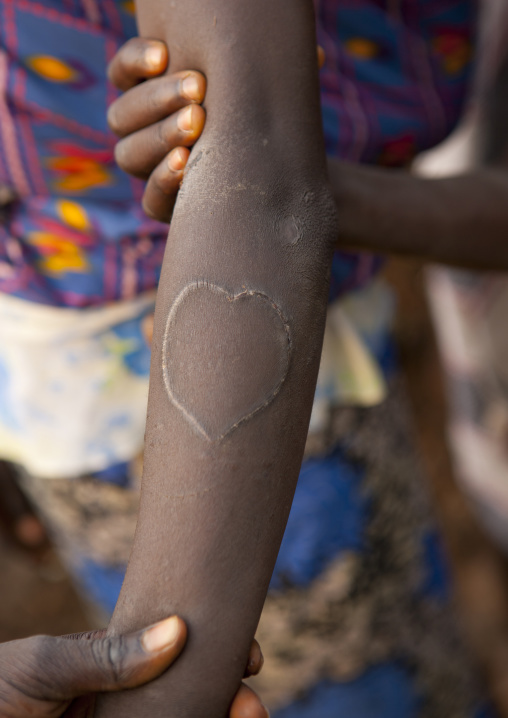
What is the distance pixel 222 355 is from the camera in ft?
1.95

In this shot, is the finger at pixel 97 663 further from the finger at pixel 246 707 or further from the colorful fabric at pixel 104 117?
the colorful fabric at pixel 104 117

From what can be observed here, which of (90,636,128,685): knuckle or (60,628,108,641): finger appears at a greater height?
(90,636,128,685): knuckle

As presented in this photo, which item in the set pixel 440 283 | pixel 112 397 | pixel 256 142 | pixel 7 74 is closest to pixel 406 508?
pixel 112 397

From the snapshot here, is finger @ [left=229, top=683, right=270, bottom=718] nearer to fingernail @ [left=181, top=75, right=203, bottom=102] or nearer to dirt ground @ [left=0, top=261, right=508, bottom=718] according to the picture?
fingernail @ [left=181, top=75, right=203, bottom=102]

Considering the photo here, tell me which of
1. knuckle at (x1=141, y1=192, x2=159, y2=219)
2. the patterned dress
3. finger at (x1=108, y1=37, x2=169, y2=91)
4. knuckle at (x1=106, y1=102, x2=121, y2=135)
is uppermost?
finger at (x1=108, y1=37, x2=169, y2=91)

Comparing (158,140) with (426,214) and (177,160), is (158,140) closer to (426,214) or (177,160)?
(177,160)

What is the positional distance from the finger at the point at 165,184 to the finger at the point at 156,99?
44mm

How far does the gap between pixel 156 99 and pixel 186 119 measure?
0.14ft

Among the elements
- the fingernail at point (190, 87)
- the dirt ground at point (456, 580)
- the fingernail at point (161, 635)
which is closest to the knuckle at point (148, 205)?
the fingernail at point (190, 87)

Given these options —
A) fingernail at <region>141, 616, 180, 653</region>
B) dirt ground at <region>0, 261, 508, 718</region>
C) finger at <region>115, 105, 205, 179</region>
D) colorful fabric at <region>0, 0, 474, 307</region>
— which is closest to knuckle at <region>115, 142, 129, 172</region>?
finger at <region>115, 105, 205, 179</region>

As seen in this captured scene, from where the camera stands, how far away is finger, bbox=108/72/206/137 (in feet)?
2.02

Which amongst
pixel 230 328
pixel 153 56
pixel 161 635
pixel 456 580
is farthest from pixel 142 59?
pixel 456 580

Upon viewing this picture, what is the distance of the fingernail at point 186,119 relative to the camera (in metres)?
0.61

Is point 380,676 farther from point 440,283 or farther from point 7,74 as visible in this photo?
point 440,283
